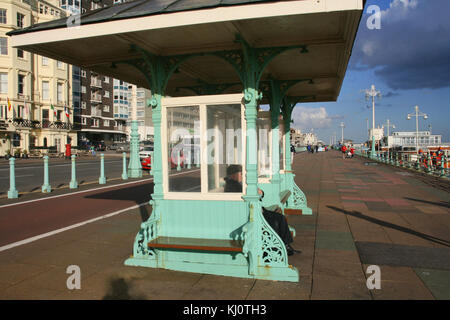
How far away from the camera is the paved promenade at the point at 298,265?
427 centimetres

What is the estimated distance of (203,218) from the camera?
17.0 feet

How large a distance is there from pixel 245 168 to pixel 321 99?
674 centimetres

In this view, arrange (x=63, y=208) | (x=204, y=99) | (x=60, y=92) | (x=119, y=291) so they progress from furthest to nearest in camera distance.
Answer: (x=60, y=92)
(x=63, y=208)
(x=204, y=99)
(x=119, y=291)

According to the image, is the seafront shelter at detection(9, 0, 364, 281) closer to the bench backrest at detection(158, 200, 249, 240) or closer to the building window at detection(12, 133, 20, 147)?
the bench backrest at detection(158, 200, 249, 240)

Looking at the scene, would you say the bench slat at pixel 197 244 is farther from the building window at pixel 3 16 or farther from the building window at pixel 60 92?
the building window at pixel 60 92

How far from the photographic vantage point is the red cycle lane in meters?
7.60

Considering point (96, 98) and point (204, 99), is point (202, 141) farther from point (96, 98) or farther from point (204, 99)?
point (96, 98)

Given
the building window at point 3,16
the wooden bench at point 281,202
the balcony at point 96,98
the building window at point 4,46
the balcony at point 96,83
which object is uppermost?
the building window at point 3,16

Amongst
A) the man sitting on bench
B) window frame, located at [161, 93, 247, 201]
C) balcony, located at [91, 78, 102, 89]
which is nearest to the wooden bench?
the man sitting on bench

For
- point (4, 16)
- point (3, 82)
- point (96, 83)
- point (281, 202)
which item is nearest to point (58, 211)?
point (281, 202)

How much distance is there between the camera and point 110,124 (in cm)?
7706

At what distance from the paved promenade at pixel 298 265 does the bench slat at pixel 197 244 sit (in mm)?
408

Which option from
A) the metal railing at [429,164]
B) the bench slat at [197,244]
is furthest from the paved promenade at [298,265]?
the metal railing at [429,164]

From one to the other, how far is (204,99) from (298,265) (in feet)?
9.02
